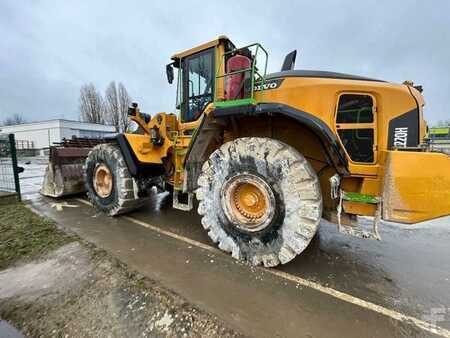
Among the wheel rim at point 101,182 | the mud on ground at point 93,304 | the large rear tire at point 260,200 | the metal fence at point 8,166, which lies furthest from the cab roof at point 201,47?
the metal fence at point 8,166

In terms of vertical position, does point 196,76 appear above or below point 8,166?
above

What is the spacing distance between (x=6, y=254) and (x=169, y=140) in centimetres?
276

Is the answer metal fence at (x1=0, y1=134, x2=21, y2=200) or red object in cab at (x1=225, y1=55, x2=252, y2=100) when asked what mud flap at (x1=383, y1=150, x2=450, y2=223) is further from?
metal fence at (x1=0, y1=134, x2=21, y2=200)

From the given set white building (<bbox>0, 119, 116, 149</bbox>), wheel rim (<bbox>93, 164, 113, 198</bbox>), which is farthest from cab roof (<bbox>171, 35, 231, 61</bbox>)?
white building (<bbox>0, 119, 116, 149</bbox>)

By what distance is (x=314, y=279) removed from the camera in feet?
8.14

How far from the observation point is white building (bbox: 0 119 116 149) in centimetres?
3123

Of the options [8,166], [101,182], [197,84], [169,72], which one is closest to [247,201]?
[197,84]

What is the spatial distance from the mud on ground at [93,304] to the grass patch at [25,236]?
12.4 inches

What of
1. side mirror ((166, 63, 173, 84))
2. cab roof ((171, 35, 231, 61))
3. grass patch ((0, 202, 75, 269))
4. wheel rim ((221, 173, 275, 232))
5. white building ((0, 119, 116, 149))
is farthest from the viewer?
white building ((0, 119, 116, 149))

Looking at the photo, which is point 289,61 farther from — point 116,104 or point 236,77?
point 116,104

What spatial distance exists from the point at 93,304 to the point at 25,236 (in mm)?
2358

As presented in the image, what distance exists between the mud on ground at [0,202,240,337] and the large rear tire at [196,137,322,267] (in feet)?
3.21

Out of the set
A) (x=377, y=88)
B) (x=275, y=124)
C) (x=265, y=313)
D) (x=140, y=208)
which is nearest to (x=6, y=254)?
(x=140, y=208)

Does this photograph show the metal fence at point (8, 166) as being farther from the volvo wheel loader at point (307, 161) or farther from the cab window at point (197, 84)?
the volvo wheel loader at point (307, 161)
